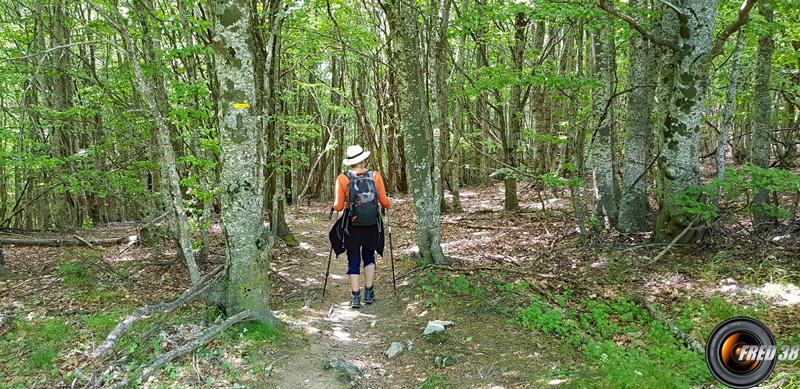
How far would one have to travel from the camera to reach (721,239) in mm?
7465

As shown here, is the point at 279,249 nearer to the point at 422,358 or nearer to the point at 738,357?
the point at 422,358

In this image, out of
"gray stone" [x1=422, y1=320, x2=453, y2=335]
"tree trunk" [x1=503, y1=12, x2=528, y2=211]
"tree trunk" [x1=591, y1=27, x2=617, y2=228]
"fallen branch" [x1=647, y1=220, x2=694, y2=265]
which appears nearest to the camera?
"gray stone" [x1=422, y1=320, x2=453, y2=335]

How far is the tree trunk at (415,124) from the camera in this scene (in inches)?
287

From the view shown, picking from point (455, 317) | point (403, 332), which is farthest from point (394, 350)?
point (455, 317)

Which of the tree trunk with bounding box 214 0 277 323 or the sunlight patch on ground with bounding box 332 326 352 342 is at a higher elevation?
the tree trunk with bounding box 214 0 277 323

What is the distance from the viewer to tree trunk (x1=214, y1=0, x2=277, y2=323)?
16.1ft

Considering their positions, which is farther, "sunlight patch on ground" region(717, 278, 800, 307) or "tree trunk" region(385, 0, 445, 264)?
"tree trunk" region(385, 0, 445, 264)

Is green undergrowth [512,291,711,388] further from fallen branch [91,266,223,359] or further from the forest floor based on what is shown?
fallen branch [91,266,223,359]

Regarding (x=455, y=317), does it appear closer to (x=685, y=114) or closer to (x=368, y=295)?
(x=368, y=295)

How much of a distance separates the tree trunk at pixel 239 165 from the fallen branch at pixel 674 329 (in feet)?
15.2

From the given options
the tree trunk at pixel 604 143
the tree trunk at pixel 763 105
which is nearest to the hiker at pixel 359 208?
the tree trunk at pixel 604 143

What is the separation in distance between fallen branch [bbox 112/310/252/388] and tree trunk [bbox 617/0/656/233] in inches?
291

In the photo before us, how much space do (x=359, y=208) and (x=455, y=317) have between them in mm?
1970

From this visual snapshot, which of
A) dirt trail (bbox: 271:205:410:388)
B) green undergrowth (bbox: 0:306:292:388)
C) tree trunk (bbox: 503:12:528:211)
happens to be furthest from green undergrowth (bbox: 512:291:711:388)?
tree trunk (bbox: 503:12:528:211)
